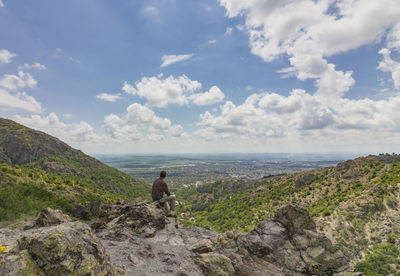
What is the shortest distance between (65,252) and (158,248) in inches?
298

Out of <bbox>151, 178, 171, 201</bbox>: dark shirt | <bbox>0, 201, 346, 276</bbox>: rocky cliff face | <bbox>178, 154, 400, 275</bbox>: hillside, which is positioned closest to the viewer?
<bbox>0, 201, 346, 276</bbox>: rocky cliff face

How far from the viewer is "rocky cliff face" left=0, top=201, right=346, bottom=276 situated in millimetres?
7262

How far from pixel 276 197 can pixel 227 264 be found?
59730 mm

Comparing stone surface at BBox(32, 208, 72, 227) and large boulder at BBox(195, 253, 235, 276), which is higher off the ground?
stone surface at BBox(32, 208, 72, 227)

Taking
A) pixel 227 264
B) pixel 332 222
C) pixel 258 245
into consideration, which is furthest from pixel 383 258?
pixel 227 264

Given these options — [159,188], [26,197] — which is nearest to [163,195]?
[159,188]

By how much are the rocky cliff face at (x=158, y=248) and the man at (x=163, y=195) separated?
113 centimetres

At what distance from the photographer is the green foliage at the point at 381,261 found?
2372 cm

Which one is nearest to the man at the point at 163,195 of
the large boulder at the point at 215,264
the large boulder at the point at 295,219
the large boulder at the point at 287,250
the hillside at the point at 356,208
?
the large boulder at the point at 287,250

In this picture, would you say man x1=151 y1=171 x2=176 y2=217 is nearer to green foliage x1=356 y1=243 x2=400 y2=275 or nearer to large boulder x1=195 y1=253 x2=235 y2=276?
large boulder x1=195 y1=253 x2=235 y2=276

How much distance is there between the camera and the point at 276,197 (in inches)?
2589

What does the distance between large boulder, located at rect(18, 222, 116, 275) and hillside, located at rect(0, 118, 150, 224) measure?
1880 cm

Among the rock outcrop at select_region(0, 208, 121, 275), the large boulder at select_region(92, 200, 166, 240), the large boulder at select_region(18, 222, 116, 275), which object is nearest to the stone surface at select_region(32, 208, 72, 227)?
the large boulder at select_region(92, 200, 166, 240)

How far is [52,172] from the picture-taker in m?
83.1
